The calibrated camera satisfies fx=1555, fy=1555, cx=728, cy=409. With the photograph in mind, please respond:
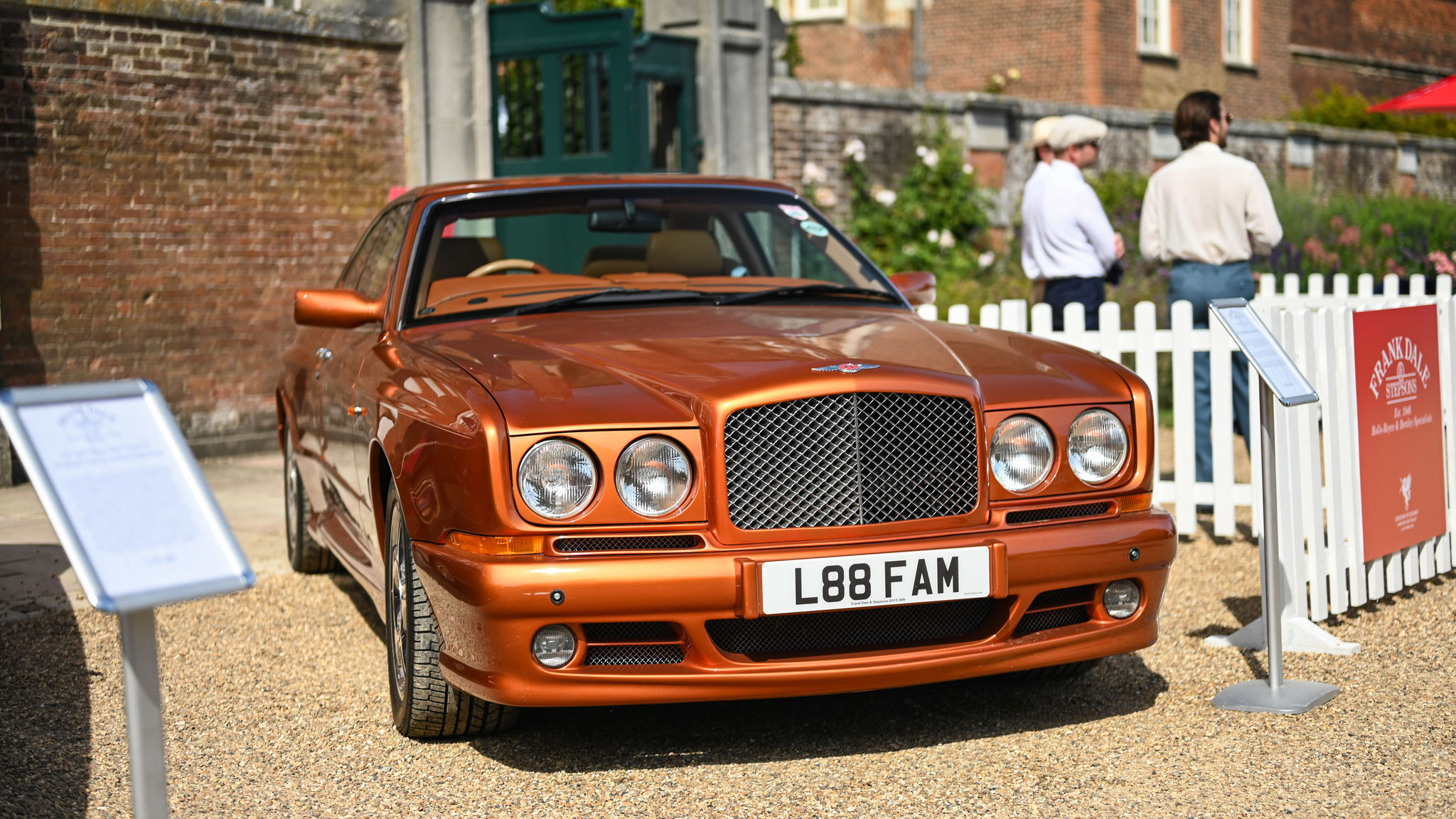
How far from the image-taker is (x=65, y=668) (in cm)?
526

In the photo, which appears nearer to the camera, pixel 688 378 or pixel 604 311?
pixel 688 378

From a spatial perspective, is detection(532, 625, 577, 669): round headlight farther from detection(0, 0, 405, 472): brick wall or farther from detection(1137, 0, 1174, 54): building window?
detection(1137, 0, 1174, 54): building window

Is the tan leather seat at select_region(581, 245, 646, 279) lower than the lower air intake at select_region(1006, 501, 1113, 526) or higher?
higher

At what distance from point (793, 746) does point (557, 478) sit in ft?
3.51

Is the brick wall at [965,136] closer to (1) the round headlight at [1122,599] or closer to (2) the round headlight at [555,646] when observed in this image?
(1) the round headlight at [1122,599]

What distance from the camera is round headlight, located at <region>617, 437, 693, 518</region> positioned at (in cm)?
373

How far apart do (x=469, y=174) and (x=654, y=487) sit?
879 centimetres

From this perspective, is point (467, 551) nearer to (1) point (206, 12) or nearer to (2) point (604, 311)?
(2) point (604, 311)

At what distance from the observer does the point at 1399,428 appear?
5.80 meters

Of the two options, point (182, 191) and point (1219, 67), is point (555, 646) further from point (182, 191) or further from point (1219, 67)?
point (1219, 67)

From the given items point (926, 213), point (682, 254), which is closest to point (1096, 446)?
point (682, 254)

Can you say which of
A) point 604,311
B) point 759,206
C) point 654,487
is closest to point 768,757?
point 654,487

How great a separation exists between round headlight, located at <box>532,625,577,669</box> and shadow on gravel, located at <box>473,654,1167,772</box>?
0.47 metres

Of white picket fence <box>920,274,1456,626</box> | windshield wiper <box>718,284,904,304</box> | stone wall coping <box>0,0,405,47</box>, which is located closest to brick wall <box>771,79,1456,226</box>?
stone wall coping <box>0,0,405,47</box>
